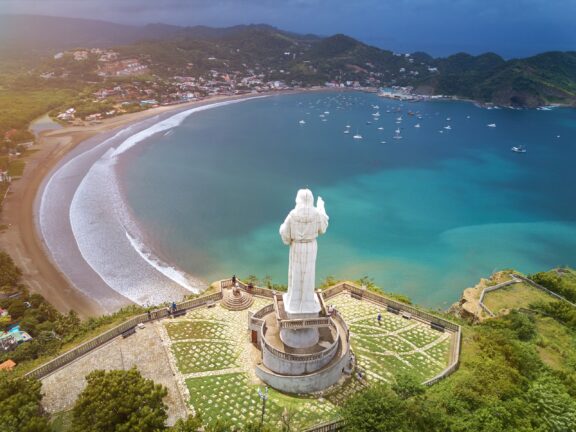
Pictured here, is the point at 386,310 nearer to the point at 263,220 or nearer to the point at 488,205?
the point at 263,220

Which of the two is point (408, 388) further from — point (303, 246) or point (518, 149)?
point (518, 149)

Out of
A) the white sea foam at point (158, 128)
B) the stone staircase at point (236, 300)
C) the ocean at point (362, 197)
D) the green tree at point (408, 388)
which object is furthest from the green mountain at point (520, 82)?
the green tree at point (408, 388)

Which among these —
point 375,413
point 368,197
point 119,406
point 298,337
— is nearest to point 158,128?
point 368,197

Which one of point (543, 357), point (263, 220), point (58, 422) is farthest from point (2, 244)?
point (543, 357)

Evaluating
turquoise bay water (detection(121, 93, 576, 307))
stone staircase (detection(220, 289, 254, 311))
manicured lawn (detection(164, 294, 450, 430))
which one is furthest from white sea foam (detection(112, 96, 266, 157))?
manicured lawn (detection(164, 294, 450, 430))

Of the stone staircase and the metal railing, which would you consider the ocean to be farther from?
the metal railing
